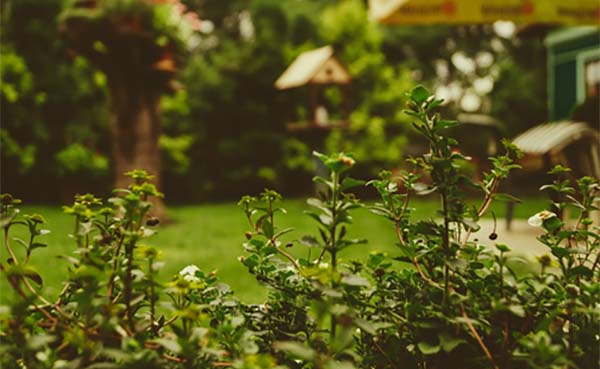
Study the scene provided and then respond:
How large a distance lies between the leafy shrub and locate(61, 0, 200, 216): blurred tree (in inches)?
241

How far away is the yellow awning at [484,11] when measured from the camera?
16.5 feet

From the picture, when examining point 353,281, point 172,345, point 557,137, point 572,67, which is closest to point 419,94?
point 353,281

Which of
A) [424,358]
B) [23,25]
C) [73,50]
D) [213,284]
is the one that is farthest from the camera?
[23,25]

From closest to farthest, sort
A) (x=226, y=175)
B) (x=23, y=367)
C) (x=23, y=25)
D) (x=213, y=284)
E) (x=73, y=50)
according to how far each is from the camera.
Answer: (x=23, y=367) → (x=213, y=284) → (x=73, y=50) → (x=23, y=25) → (x=226, y=175)

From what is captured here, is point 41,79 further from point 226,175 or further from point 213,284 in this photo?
point 213,284

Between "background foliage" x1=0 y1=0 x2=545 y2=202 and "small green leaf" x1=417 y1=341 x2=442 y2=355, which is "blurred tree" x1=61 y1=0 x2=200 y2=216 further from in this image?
"small green leaf" x1=417 y1=341 x2=442 y2=355

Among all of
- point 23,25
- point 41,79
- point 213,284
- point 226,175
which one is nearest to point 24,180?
point 41,79

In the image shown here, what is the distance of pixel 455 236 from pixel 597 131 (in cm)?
483

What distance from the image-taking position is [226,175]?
13.1m

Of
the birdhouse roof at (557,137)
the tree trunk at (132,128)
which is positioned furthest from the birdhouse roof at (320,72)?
the birdhouse roof at (557,137)

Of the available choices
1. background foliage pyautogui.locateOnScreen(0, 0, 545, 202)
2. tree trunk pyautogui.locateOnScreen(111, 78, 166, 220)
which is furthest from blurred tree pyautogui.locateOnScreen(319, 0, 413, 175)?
tree trunk pyautogui.locateOnScreen(111, 78, 166, 220)

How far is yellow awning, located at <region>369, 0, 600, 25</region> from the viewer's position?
5043 millimetres

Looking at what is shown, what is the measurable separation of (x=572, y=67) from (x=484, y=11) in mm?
7300

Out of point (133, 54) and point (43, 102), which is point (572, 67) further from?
point (43, 102)
